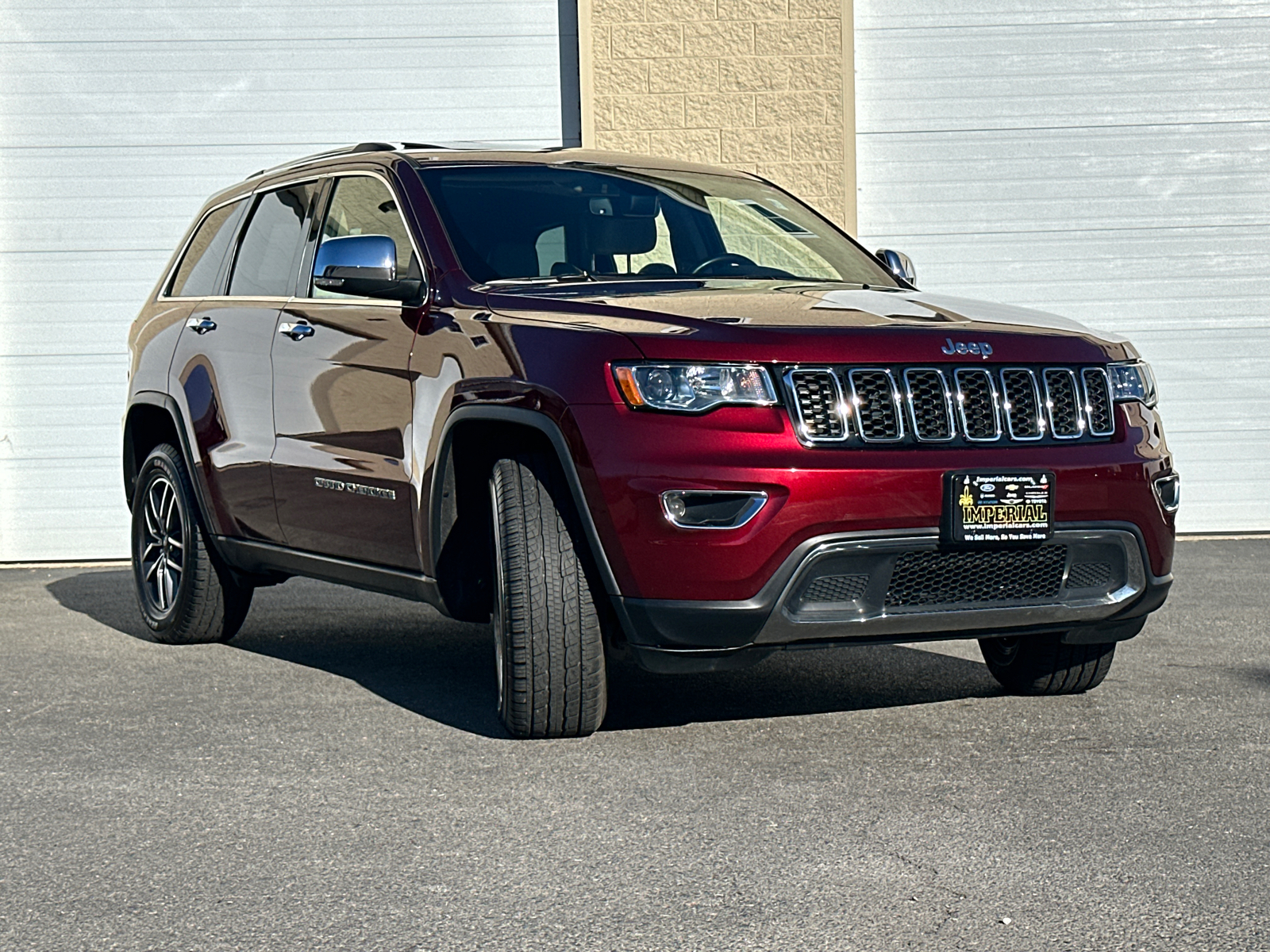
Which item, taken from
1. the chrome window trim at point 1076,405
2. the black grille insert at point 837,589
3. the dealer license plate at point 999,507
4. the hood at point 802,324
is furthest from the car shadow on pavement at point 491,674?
the hood at point 802,324

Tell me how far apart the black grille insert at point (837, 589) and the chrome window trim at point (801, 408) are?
351 millimetres

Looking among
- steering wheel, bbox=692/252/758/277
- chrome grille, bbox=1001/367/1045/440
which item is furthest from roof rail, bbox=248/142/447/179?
chrome grille, bbox=1001/367/1045/440

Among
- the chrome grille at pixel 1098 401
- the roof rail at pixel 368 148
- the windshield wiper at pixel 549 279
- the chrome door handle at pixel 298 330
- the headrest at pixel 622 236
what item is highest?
the roof rail at pixel 368 148

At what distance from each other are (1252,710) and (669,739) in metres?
1.81

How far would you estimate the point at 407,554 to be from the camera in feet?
18.1

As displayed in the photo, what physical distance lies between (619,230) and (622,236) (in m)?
0.03

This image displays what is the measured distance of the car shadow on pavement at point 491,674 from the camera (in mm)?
5566

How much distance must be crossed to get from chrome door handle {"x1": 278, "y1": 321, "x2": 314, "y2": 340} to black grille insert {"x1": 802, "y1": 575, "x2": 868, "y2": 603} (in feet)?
7.07

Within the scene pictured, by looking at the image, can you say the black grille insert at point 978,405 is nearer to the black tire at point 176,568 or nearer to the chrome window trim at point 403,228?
the chrome window trim at point 403,228

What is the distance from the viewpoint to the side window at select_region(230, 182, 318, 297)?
6.41 metres

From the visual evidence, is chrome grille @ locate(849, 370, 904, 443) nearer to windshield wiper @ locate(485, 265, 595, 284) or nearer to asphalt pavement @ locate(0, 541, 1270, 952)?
asphalt pavement @ locate(0, 541, 1270, 952)

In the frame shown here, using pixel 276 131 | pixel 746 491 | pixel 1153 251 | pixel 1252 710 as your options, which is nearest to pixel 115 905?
pixel 746 491

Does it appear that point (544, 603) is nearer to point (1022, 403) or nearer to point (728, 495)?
point (728, 495)

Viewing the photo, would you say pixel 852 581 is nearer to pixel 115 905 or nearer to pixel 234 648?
pixel 115 905
